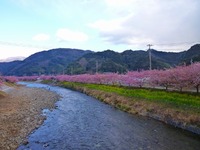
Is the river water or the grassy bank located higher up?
the grassy bank

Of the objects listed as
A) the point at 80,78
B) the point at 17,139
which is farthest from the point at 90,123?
the point at 80,78

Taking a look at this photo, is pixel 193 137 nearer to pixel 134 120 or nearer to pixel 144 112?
pixel 134 120

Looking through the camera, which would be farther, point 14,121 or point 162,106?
point 162,106

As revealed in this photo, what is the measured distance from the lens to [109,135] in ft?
81.9

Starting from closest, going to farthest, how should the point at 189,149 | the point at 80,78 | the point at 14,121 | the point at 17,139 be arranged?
the point at 189,149 < the point at 17,139 < the point at 14,121 < the point at 80,78

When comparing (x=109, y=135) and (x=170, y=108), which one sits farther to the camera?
(x=170, y=108)

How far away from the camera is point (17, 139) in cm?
2228

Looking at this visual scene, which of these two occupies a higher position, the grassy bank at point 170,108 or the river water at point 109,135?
the grassy bank at point 170,108

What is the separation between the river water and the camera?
69.9 ft

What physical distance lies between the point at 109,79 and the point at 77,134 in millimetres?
58140

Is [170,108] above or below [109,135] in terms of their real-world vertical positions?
above

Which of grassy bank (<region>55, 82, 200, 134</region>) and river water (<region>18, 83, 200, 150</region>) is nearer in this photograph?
river water (<region>18, 83, 200, 150</region>)

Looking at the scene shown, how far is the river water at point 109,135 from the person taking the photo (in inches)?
838

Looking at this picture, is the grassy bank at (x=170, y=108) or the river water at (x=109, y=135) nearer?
the river water at (x=109, y=135)
